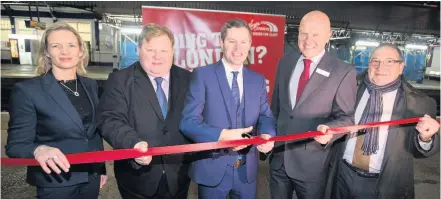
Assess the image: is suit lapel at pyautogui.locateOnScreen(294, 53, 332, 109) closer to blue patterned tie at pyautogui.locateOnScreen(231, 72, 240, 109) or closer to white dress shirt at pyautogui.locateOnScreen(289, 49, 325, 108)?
white dress shirt at pyautogui.locateOnScreen(289, 49, 325, 108)

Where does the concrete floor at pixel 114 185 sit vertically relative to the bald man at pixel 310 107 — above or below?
below

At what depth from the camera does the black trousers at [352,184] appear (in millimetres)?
2318

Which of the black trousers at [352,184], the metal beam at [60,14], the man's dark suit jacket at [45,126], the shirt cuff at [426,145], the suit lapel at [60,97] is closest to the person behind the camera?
the man's dark suit jacket at [45,126]

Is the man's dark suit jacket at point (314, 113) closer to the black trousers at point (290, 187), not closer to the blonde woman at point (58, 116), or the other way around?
the black trousers at point (290, 187)

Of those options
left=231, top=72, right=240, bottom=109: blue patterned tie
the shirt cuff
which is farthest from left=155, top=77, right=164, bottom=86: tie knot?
the shirt cuff

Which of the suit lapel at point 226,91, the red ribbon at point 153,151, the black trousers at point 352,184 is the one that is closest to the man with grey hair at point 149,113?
the red ribbon at point 153,151

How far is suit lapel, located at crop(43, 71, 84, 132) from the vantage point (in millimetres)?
1938

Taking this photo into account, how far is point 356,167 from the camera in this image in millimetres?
2354

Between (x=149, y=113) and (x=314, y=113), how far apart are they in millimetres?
1290

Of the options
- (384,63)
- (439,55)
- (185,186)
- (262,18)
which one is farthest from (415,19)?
(439,55)

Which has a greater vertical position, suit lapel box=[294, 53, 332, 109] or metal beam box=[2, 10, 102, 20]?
metal beam box=[2, 10, 102, 20]

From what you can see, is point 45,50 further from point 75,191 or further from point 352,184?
point 352,184

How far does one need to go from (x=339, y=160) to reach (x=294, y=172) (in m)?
0.44

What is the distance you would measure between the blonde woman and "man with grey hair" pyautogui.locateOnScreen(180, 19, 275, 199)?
74cm
